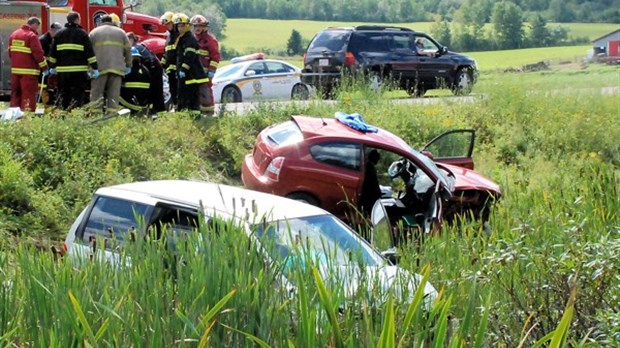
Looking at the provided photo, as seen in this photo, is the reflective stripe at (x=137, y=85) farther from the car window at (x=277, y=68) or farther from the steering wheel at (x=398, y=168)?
the car window at (x=277, y=68)

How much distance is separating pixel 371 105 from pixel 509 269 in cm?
1271

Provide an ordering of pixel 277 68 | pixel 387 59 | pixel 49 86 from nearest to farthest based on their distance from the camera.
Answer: pixel 49 86 → pixel 387 59 → pixel 277 68

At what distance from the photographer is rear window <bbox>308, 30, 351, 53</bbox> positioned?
2583 centimetres

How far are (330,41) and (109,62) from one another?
36.8 feet

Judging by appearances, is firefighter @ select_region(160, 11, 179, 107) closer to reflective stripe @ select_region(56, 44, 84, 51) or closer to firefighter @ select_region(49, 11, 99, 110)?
firefighter @ select_region(49, 11, 99, 110)

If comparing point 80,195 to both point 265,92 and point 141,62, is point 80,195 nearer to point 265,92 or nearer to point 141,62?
point 141,62

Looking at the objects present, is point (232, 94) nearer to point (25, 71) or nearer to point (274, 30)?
point (25, 71)

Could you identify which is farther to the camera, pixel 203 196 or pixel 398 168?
pixel 398 168

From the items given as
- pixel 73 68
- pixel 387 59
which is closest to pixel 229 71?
pixel 387 59

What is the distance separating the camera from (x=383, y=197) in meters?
12.0

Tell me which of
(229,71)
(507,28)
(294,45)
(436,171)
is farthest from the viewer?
(507,28)

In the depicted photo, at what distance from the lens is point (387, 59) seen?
25.9m

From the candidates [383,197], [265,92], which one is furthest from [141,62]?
[265,92]

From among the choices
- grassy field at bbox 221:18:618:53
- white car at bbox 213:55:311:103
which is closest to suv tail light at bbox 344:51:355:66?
white car at bbox 213:55:311:103
